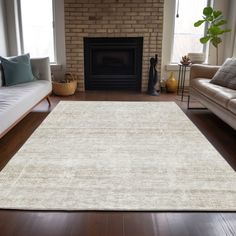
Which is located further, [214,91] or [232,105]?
[214,91]

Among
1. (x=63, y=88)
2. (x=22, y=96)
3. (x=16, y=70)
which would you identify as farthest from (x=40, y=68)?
(x=22, y=96)

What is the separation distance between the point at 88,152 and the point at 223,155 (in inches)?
48.0

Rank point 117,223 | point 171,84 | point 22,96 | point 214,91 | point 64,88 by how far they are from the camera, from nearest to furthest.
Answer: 1. point 117,223
2. point 22,96
3. point 214,91
4. point 64,88
5. point 171,84

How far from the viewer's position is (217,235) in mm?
1459

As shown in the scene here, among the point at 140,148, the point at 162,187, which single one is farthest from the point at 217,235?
the point at 140,148

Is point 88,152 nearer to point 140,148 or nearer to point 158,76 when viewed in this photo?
point 140,148

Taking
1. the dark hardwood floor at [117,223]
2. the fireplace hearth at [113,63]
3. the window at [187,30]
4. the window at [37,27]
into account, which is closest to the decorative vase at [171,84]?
the window at [187,30]

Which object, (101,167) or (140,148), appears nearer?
(101,167)

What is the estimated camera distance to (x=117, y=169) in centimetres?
212

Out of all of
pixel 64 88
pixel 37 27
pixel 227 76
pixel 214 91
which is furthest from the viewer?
pixel 37 27

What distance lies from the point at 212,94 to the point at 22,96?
219 cm

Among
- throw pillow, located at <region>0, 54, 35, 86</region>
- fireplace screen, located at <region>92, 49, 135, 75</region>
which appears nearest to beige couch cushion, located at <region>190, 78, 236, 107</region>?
fireplace screen, located at <region>92, 49, 135, 75</region>

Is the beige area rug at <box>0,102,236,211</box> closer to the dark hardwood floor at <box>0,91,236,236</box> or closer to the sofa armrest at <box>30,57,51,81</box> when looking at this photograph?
the dark hardwood floor at <box>0,91,236,236</box>

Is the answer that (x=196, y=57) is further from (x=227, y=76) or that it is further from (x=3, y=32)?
(x=3, y=32)
